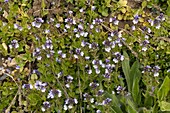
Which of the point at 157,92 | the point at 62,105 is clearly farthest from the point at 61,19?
the point at 157,92

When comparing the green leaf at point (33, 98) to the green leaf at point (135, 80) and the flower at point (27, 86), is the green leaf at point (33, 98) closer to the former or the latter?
the flower at point (27, 86)

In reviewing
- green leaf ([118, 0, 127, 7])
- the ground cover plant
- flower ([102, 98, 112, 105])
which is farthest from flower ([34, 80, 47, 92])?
green leaf ([118, 0, 127, 7])

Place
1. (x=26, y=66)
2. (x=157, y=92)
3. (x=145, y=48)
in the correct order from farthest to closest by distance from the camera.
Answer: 1. (x=26, y=66)
2. (x=145, y=48)
3. (x=157, y=92)

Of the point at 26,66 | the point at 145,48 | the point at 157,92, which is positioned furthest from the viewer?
the point at 26,66

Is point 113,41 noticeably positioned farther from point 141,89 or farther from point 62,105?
point 62,105

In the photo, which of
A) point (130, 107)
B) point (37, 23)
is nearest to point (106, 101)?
point (130, 107)

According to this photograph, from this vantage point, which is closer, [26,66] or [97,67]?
[97,67]

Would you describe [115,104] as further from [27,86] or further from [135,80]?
[27,86]

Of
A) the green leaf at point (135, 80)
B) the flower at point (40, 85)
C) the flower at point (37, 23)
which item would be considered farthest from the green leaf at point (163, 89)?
the flower at point (37, 23)

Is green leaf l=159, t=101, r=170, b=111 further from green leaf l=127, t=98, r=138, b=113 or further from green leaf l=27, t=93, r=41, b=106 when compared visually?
green leaf l=27, t=93, r=41, b=106
